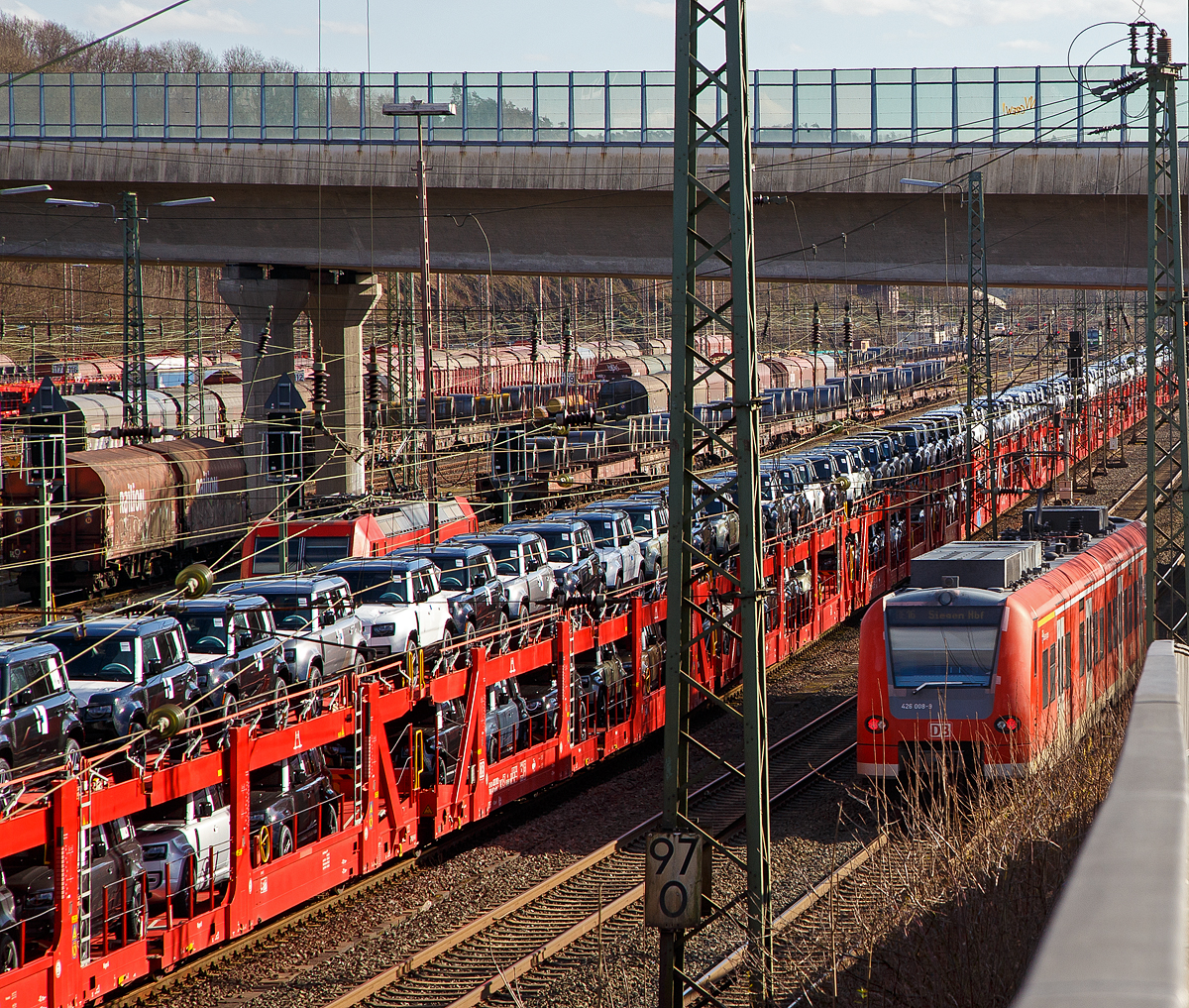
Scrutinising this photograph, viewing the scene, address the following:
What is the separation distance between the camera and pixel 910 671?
645 inches

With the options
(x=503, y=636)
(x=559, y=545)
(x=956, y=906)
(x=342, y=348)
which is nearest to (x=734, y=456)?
(x=956, y=906)

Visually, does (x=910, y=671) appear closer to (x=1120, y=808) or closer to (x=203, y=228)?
(x=1120, y=808)

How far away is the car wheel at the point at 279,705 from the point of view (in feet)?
45.3

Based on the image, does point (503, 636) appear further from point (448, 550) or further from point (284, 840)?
point (284, 840)

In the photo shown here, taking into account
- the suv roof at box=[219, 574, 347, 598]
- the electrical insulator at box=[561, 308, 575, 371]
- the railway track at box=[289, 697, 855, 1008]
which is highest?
the electrical insulator at box=[561, 308, 575, 371]

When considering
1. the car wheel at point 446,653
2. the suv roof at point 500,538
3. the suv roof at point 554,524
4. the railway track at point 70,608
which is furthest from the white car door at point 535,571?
the railway track at point 70,608

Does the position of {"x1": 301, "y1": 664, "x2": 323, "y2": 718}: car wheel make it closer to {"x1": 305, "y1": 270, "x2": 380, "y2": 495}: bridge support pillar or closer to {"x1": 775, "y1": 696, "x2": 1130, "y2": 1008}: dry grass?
{"x1": 775, "y1": 696, "x2": 1130, "y2": 1008}: dry grass

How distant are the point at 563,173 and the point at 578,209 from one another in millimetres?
1448

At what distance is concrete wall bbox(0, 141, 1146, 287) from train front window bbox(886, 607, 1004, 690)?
16553mm

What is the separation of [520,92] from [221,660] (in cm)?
2119

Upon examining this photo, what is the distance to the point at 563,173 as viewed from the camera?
107ft

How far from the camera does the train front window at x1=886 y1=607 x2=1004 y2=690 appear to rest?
1620cm

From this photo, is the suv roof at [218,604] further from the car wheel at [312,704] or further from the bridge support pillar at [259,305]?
the bridge support pillar at [259,305]

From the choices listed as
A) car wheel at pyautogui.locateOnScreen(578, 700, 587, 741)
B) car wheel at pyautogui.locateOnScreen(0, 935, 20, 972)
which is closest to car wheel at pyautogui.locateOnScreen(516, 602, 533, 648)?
car wheel at pyautogui.locateOnScreen(578, 700, 587, 741)
